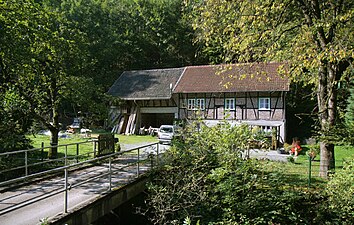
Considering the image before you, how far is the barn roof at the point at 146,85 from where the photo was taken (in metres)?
27.9

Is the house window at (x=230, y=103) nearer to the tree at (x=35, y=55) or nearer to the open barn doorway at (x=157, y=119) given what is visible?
the open barn doorway at (x=157, y=119)

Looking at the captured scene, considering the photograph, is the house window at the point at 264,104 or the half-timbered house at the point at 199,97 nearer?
the half-timbered house at the point at 199,97

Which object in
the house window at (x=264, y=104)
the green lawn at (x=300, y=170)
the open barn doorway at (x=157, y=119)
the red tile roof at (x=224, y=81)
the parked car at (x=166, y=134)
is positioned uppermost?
the red tile roof at (x=224, y=81)

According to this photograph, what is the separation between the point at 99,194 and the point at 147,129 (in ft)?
68.2

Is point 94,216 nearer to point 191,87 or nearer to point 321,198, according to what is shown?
point 321,198

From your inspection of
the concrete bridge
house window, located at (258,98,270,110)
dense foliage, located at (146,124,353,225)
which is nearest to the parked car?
house window, located at (258,98,270,110)

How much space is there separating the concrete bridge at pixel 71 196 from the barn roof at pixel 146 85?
1684 centimetres

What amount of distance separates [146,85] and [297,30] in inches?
730

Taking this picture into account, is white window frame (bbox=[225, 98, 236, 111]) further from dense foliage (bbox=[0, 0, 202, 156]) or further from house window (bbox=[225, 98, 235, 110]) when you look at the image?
dense foliage (bbox=[0, 0, 202, 156])

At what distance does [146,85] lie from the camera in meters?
29.5

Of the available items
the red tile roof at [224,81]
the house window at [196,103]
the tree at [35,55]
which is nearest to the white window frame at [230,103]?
the red tile roof at [224,81]

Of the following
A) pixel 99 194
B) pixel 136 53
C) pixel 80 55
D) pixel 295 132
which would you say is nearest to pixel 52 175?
pixel 99 194

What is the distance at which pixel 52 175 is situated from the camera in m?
10.1

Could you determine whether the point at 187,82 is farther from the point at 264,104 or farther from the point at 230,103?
the point at 264,104
